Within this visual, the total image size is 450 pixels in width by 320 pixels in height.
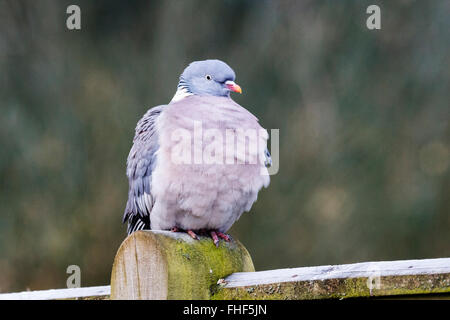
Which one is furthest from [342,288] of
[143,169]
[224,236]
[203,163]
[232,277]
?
[143,169]

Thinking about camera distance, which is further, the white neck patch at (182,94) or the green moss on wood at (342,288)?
the white neck patch at (182,94)

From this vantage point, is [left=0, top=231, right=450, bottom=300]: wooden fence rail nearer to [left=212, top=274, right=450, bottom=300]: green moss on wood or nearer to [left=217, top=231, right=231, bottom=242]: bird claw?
[left=212, top=274, right=450, bottom=300]: green moss on wood

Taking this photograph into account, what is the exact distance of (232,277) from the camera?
209 centimetres

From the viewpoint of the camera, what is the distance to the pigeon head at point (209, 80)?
3119mm

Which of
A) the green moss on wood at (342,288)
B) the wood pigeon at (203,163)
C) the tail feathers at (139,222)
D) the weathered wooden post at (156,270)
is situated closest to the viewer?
the green moss on wood at (342,288)

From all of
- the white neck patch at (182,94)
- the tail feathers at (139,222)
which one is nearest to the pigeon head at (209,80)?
the white neck patch at (182,94)

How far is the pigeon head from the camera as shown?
3.12m

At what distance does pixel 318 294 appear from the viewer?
1.82 metres

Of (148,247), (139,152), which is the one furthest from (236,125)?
(148,247)

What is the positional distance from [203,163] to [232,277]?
83cm

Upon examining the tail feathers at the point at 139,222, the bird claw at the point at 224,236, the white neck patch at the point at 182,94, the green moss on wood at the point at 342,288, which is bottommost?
the tail feathers at the point at 139,222

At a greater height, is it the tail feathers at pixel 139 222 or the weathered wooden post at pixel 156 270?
the weathered wooden post at pixel 156 270

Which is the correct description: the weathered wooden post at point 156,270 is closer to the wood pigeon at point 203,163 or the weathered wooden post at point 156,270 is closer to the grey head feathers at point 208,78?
the wood pigeon at point 203,163
